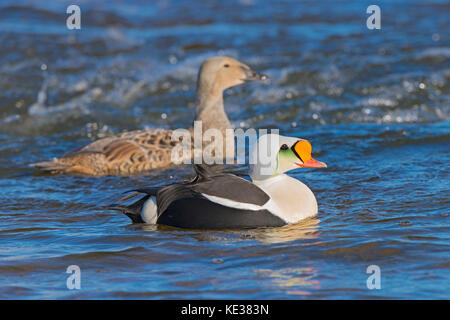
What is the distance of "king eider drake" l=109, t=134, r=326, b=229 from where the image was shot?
19.0 ft

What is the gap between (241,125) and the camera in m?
10.7

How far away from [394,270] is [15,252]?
9.38 ft

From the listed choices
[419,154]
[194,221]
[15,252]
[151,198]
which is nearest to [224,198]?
[194,221]

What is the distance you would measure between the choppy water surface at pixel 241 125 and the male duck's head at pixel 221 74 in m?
1.21

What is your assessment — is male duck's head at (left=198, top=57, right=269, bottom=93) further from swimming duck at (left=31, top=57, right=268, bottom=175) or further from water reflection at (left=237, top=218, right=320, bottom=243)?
water reflection at (left=237, top=218, right=320, bottom=243)

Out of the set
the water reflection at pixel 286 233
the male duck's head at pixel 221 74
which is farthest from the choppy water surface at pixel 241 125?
the male duck's head at pixel 221 74

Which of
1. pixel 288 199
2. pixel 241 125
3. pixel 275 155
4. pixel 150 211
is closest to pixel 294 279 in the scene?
pixel 288 199

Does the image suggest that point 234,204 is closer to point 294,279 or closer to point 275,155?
point 275,155

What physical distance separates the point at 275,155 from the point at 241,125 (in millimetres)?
4686

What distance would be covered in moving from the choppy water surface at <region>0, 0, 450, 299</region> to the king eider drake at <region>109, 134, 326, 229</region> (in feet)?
0.40

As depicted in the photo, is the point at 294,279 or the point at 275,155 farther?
the point at 275,155

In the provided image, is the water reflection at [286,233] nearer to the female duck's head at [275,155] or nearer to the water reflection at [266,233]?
the water reflection at [266,233]

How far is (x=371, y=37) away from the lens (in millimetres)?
15164
